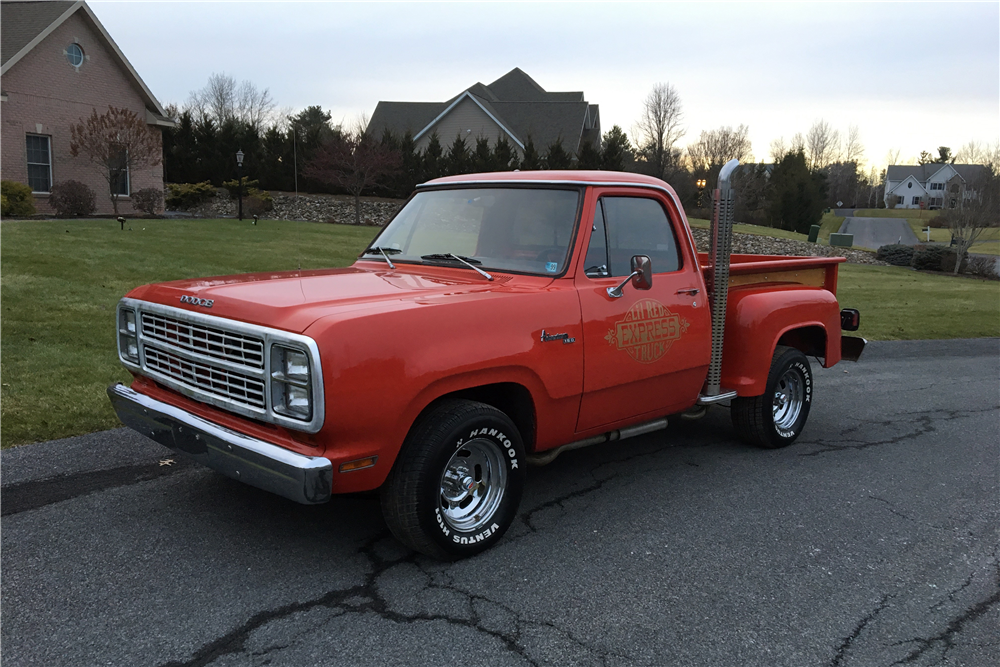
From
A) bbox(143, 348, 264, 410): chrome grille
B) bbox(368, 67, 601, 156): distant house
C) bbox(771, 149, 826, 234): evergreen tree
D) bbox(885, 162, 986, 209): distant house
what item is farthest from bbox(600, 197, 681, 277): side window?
bbox(885, 162, 986, 209): distant house

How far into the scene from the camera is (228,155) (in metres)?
38.3

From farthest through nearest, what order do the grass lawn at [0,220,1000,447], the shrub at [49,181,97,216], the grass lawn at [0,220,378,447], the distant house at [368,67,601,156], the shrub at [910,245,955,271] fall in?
1. the distant house at [368,67,601,156]
2. the shrub at [910,245,955,271]
3. the shrub at [49,181,97,216]
4. the grass lawn at [0,220,1000,447]
5. the grass lawn at [0,220,378,447]

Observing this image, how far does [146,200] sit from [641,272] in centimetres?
2562

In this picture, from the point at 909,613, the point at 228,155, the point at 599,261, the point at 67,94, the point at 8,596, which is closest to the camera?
the point at 8,596

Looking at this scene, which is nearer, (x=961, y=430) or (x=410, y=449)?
(x=410, y=449)

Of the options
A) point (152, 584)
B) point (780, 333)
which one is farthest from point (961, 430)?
point (152, 584)

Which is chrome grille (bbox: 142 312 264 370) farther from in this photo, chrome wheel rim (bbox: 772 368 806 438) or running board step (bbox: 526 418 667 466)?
chrome wheel rim (bbox: 772 368 806 438)

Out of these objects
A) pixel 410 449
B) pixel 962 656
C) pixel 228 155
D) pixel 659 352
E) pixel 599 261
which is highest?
pixel 228 155

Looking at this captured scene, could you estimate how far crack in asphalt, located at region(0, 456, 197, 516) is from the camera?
4332 millimetres

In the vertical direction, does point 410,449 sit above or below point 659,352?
below

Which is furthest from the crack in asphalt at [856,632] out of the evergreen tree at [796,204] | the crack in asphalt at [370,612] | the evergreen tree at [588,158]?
the evergreen tree at [796,204]

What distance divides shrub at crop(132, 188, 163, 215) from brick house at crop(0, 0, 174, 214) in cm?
58

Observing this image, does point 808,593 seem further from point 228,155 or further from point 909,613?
point 228,155

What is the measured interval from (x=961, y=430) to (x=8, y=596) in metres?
7.21
